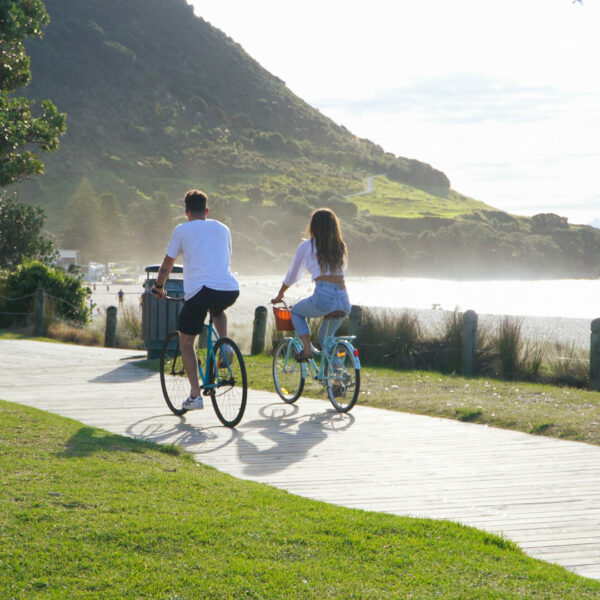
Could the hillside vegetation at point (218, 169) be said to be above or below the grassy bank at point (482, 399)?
above

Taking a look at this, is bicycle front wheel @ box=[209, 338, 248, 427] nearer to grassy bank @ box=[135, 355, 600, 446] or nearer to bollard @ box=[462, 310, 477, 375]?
grassy bank @ box=[135, 355, 600, 446]

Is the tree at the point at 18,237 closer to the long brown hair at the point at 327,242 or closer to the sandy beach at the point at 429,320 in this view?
the sandy beach at the point at 429,320

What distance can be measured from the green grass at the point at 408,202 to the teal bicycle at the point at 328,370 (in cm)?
13445

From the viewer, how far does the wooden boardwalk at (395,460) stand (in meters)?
4.13

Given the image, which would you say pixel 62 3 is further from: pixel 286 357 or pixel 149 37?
pixel 286 357

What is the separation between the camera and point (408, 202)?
163 meters

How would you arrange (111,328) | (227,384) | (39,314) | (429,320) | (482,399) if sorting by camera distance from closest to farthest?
(227,384)
(482,399)
(429,320)
(111,328)
(39,314)

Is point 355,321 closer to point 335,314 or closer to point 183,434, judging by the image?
point 335,314

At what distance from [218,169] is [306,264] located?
151 m

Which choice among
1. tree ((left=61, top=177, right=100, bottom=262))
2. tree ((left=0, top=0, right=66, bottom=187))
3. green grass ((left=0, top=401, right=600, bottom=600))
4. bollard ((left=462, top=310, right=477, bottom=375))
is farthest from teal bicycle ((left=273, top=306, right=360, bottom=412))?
Result: tree ((left=61, top=177, right=100, bottom=262))

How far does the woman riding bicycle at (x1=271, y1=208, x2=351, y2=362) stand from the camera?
7410 mm

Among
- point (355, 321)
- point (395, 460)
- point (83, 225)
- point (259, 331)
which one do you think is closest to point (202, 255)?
point (395, 460)

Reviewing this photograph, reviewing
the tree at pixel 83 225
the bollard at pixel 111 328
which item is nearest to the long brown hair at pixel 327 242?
the bollard at pixel 111 328

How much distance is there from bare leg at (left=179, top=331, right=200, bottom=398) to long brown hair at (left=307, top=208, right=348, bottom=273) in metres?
1.46
